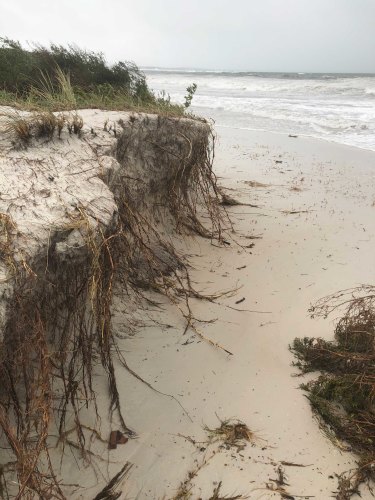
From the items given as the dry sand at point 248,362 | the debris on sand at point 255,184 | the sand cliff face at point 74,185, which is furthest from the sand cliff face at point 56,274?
the debris on sand at point 255,184

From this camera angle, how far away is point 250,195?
7.02 metres

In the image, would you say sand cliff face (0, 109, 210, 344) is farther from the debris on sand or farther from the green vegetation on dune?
the debris on sand

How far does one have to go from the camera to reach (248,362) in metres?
3.36

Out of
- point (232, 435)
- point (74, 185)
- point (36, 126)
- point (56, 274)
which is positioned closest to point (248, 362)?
point (232, 435)

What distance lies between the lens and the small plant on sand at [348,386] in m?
2.55

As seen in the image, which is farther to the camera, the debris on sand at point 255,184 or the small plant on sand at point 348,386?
the debris on sand at point 255,184

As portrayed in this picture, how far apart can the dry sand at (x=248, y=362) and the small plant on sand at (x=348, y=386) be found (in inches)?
3.3

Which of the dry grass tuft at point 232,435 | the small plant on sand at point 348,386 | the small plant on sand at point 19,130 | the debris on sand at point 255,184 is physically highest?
the small plant on sand at point 19,130

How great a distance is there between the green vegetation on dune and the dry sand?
6.74ft

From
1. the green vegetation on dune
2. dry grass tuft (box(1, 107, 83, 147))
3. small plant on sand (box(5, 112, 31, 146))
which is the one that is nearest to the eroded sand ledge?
dry grass tuft (box(1, 107, 83, 147))

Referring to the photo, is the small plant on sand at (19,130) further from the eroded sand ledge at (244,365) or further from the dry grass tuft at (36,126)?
Answer: the eroded sand ledge at (244,365)

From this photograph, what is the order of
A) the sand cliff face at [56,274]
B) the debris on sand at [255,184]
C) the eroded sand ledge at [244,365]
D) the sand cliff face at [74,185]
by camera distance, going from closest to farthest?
the sand cliff face at [56,274] → the sand cliff face at [74,185] → the eroded sand ledge at [244,365] → the debris on sand at [255,184]

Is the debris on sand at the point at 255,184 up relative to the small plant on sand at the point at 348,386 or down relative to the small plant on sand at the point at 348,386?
up

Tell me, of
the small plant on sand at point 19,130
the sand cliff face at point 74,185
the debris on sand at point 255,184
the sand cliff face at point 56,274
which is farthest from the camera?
the debris on sand at point 255,184
